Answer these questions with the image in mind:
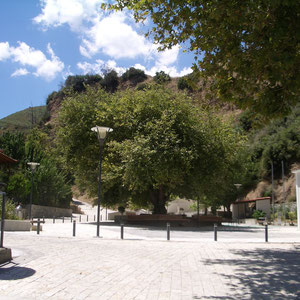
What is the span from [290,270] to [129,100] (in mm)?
21168

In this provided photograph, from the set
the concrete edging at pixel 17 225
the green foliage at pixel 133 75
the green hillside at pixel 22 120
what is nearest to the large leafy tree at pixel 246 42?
the concrete edging at pixel 17 225

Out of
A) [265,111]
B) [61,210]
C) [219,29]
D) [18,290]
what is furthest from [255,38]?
[61,210]

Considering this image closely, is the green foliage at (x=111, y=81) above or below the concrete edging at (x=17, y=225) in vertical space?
above

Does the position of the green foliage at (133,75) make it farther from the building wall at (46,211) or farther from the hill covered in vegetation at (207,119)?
the building wall at (46,211)

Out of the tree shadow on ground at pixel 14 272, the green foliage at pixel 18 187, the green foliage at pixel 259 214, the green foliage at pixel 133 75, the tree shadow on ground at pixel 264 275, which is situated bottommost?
the green foliage at pixel 259 214

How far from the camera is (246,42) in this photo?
8859 mm

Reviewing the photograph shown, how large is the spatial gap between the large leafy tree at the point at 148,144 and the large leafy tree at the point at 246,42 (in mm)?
Answer: 12727

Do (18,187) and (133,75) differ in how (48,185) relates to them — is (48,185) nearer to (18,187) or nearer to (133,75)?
(18,187)

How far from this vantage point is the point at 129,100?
2728cm

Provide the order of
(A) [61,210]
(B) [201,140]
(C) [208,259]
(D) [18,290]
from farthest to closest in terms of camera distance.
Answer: (A) [61,210]
(B) [201,140]
(C) [208,259]
(D) [18,290]

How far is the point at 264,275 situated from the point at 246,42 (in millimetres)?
5556

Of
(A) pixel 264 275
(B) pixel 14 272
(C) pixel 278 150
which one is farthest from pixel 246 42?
(C) pixel 278 150

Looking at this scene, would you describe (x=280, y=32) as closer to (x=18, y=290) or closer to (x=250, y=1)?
(x=250, y=1)

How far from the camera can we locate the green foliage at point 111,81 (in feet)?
376
